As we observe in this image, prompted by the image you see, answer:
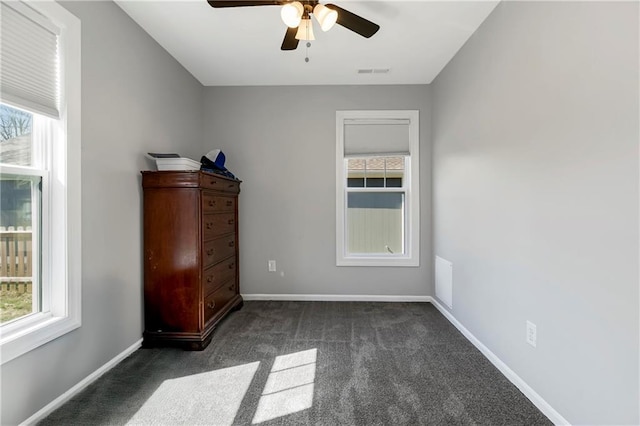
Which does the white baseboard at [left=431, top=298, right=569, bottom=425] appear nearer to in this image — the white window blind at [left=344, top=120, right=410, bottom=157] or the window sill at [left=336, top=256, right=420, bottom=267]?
the window sill at [left=336, top=256, right=420, bottom=267]

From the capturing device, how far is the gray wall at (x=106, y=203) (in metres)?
1.62

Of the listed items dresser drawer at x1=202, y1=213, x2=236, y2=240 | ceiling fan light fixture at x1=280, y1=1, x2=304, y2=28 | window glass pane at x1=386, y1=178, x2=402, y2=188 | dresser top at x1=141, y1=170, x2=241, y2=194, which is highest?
ceiling fan light fixture at x1=280, y1=1, x2=304, y2=28

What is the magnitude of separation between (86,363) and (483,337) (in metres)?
2.82

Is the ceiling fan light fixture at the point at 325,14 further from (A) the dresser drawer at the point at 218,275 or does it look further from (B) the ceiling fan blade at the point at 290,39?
(A) the dresser drawer at the point at 218,275

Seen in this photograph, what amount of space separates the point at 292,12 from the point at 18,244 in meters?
1.96

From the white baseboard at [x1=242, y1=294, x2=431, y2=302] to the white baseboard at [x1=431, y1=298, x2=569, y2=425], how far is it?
2.53ft

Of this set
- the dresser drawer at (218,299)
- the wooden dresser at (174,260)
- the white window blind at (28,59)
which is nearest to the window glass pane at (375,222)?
the dresser drawer at (218,299)

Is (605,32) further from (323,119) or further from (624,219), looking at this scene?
(323,119)

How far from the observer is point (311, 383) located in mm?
1921

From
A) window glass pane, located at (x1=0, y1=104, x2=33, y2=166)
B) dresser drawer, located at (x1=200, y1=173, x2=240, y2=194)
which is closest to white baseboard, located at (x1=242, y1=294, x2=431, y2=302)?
dresser drawer, located at (x1=200, y1=173, x2=240, y2=194)

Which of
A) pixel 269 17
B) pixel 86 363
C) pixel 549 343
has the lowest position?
pixel 86 363

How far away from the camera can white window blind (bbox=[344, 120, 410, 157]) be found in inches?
141

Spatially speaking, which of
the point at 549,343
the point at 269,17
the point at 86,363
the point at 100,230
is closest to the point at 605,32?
the point at 549,343

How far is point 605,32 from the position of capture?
4.23ft
